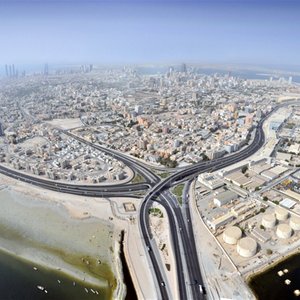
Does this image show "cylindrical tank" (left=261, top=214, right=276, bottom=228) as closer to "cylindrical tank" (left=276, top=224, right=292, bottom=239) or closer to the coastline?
"cylindrical tank" (left=276, top=224, right=292, bottom=239)

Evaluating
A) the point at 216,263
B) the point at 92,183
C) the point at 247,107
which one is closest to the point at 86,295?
the point at 216,263

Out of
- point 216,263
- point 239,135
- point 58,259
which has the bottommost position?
point 58,259

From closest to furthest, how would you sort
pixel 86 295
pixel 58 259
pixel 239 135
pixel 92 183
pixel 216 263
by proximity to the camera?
pixel 86 295 → pixel 216 263 → pixel 58 259 → pixel 92 183 → pixel 239 135

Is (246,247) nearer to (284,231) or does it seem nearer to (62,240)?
(284,231)

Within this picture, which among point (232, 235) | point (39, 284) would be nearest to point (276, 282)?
point (232, 235)

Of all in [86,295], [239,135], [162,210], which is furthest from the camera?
[239,135]

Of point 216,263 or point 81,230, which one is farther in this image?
point 81,230

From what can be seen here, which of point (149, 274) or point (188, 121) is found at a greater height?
point (188, 121)

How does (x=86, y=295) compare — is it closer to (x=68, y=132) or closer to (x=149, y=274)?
(x=149, y=274)
